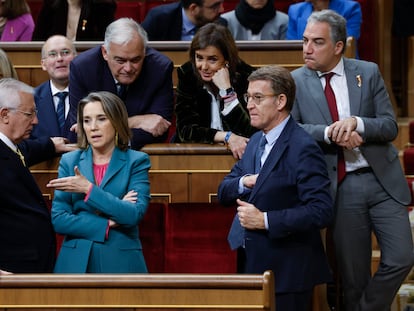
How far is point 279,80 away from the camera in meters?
3.20

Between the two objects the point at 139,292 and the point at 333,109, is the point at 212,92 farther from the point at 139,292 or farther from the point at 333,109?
the point at 139,292

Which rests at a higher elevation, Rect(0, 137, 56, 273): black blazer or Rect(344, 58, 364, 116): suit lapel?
Rect(344, 58, 364, 116): suit lapel

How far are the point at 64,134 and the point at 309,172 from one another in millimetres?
1134

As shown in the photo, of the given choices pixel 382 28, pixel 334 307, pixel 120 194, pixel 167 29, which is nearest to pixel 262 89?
pixel 120 194

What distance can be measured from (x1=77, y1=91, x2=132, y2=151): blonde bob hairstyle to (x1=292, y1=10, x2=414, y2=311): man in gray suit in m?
0.58

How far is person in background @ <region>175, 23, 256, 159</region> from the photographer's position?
3.73 metres

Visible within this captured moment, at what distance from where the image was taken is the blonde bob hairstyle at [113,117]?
3254 millimetres

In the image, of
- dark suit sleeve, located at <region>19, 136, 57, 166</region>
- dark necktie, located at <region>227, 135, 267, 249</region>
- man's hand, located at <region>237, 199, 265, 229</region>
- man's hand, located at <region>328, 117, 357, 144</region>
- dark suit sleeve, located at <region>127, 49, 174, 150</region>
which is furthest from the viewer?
dark suit sleeve, located at <region>127, 49, 174, 150</region>

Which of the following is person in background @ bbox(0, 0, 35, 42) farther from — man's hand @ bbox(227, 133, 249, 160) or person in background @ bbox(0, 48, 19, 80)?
man's hand @ bbox(227, 133, 249, 160)

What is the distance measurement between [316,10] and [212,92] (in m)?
1.19

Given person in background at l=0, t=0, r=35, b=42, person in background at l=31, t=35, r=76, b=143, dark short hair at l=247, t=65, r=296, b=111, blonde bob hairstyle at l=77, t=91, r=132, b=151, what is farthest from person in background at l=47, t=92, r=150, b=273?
person in background at l=0, t=0, r=35, b=42

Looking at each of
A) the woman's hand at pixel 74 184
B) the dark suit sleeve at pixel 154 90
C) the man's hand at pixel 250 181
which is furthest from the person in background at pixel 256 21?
the woman's hand at pixel 74 184

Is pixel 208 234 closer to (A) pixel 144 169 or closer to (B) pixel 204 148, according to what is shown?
(B) pixel 204 148

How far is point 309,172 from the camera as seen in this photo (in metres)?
3.10
